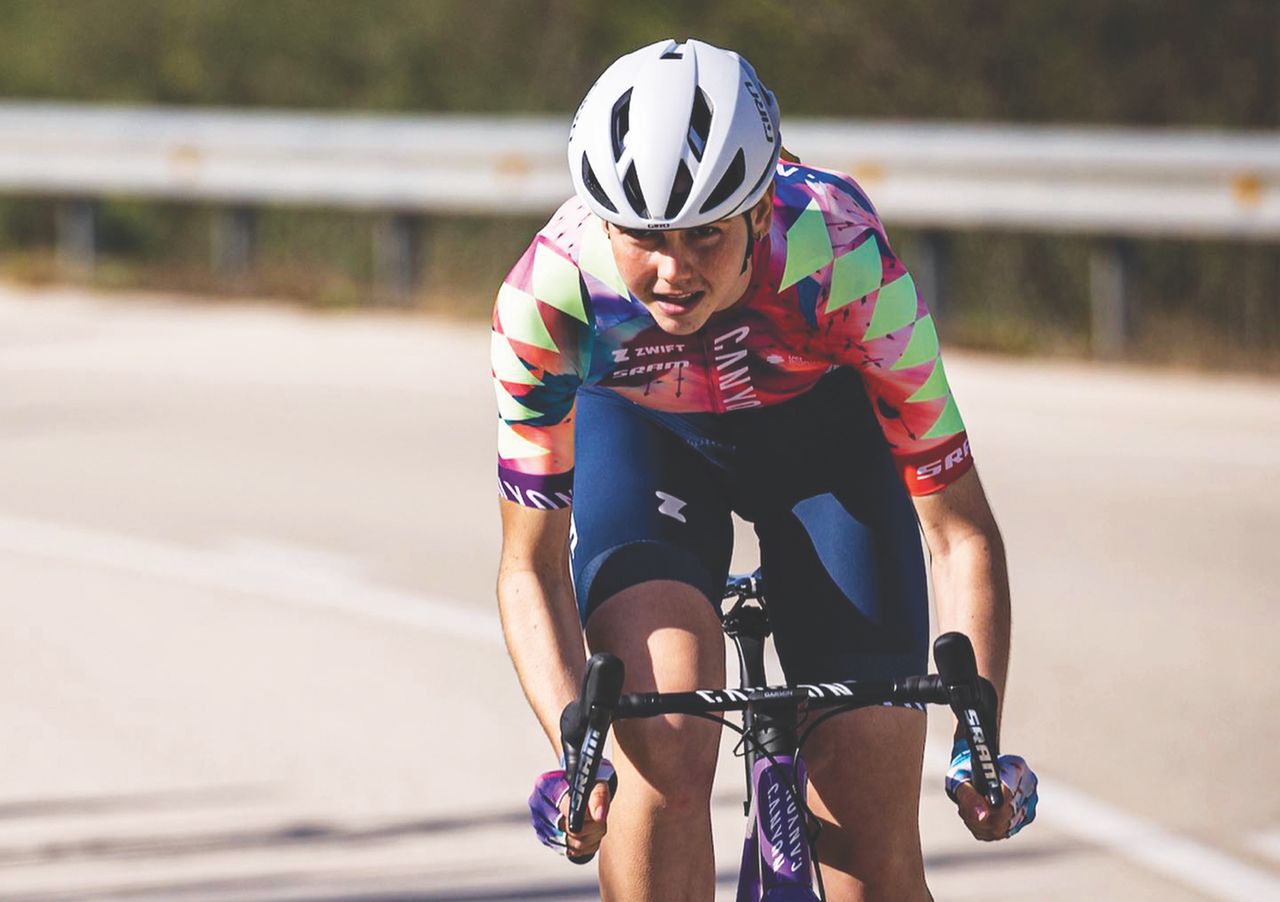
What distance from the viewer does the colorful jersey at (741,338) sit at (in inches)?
153

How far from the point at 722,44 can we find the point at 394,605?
890 cm

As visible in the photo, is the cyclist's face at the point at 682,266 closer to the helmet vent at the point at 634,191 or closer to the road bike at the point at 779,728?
the helmet vent at the point at 634,191

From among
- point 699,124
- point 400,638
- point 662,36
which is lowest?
point 400,638

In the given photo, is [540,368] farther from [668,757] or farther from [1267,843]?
[1267,843]

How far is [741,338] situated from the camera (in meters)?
3.98

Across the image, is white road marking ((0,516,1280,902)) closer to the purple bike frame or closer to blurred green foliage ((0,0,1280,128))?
the purple bike frame

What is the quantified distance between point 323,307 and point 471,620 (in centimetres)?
712

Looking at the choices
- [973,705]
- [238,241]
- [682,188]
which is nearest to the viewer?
[973,705]

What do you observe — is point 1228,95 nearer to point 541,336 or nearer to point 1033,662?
point 1033,662

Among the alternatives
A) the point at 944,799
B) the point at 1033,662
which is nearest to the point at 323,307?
the point at 1033,662

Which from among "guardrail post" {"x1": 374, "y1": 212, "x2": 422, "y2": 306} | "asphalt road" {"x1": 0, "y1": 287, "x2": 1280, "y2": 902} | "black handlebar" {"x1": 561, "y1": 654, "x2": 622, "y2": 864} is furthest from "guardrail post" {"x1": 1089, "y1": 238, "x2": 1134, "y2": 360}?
"black handlebar" {"x1": 561, "y1": 654, "x2": 622, "y2": 864}

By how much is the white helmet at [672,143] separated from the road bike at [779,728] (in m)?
0.76

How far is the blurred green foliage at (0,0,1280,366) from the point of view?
48.3 feet

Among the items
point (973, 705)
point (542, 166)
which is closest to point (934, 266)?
point (542, 166)
